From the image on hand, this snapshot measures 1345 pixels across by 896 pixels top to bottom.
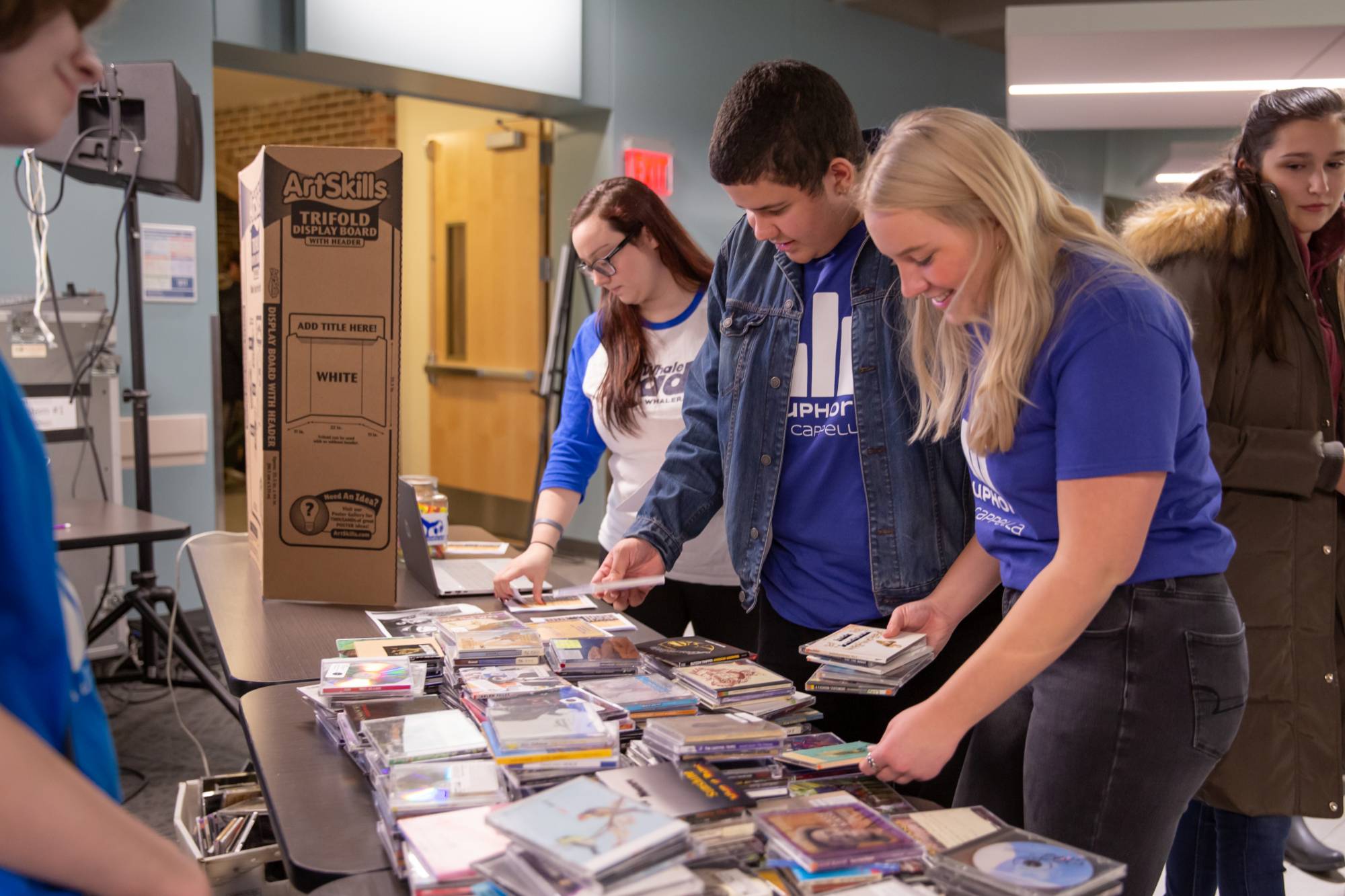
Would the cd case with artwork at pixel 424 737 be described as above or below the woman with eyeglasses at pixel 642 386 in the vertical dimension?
below

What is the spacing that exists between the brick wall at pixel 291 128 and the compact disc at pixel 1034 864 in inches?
255

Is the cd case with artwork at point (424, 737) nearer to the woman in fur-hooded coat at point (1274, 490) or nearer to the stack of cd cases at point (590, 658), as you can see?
the stack of cd cases at point (590, 658)

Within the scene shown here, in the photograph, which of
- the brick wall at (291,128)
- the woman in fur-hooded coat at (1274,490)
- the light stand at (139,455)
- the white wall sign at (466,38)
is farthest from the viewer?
the brick wall at (291,128)

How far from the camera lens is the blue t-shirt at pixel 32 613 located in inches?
26.9

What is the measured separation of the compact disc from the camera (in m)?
0.93

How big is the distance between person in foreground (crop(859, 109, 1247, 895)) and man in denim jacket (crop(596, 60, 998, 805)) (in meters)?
0.30

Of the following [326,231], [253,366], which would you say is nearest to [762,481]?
[326,231]

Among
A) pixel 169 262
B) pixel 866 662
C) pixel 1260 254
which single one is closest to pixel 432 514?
pixel 866 662

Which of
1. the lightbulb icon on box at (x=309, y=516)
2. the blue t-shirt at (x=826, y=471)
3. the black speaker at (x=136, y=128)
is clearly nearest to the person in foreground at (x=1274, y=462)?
the blue t-shirt at (x=826, y=471)

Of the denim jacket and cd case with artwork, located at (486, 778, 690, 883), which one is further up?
the denim jacket

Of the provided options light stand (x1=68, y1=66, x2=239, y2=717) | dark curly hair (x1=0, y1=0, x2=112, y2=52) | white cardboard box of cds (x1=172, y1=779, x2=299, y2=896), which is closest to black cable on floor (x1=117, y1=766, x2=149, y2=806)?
light stand (x1=68, y1=66, x2=239, y2=717)

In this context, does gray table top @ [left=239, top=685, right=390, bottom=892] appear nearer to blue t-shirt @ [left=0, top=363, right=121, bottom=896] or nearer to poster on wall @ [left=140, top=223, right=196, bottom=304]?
blue t-shirt @ [left=0, top=363, right=121, bottom=896]

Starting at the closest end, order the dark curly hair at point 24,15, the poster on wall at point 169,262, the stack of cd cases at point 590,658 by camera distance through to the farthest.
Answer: the dark curly hair at point 24,15 → the stack of cd cases at point 590,658 → the poster on wall at point 169,262

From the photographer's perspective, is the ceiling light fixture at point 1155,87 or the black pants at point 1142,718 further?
the ceiling light fixture at point 1155,87
